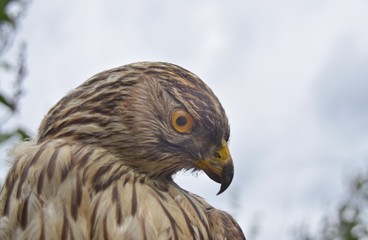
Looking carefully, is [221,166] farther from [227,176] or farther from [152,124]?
[152,124]

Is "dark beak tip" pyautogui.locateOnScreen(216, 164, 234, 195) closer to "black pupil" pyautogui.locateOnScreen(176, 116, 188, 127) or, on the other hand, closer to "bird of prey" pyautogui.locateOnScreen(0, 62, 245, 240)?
"bird of prey" pyautogui.locateOnScreen(0, 62, 245, 240)

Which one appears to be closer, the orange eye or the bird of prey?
the bird of prey

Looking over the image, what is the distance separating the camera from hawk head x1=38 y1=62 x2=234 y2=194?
4.14m

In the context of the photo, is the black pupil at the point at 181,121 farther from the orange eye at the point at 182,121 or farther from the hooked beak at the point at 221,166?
the hooked beak at the point at 221,166

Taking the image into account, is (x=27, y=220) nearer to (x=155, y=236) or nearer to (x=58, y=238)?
(x=58, y=238)

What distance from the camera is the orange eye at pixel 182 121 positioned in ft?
13.6

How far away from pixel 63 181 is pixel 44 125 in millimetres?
473

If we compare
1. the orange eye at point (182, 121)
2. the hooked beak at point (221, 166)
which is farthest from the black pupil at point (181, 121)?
the hooked beak at point (221, 166)

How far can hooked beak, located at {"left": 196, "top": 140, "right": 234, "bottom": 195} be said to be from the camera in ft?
13.6

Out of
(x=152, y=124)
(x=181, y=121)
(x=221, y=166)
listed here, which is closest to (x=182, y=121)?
(x=181, y=121)

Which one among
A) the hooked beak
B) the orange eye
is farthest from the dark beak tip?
the orange eye

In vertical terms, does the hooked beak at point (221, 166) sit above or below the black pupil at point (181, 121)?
below

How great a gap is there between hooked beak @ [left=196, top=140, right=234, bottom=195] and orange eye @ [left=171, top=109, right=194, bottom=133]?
186 mm

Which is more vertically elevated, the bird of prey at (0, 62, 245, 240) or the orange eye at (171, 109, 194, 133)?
the orange eye at (171, 109, 194, 133)
